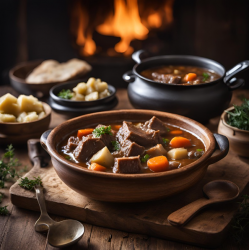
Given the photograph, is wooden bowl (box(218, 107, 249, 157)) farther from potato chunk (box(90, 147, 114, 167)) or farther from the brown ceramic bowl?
potato chunk (box(90, 147, 114, 167))

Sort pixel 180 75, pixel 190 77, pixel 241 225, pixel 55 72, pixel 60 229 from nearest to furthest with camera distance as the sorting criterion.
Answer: pixel 60 229
pixel 241 225
pixel 190 77
pixel 180 75
pixel 55 72

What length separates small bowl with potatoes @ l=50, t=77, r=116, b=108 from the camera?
13.8ft

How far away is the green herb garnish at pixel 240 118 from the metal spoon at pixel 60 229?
1.85 meters

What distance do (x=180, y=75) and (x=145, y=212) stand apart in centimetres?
202

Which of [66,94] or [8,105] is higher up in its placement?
[8,105]

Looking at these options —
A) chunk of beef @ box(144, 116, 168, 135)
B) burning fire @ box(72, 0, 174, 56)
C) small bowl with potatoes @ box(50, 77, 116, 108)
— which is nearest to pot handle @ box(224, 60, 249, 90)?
chunk of beef @ box(144, 116, 168, 135)

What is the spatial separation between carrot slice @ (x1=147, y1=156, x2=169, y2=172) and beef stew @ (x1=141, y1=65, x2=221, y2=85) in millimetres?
1443

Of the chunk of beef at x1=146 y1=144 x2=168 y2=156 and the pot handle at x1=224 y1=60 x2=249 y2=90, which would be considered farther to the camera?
the pot handle at x1=224 y1=60 x2=249 y2=90

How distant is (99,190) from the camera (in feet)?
8.36

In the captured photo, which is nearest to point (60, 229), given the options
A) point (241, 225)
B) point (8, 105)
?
point (241, 225)

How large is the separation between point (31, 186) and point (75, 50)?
4.51m

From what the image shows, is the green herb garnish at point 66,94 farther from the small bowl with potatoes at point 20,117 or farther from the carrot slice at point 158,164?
the carrot slice at point 158,164

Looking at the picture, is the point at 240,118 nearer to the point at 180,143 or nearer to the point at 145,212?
the point at 180,143

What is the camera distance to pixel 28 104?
3840mm
